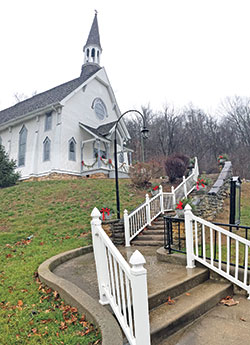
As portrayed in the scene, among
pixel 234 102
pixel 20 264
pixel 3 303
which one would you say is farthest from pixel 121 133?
pixel 234 102

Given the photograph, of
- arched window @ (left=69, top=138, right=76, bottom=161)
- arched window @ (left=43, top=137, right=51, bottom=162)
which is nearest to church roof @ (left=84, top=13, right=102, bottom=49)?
arched window @ (left=69, top=138, right=76, bottom=161)

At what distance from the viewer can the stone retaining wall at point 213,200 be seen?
854cm

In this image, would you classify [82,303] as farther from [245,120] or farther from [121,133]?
[245,120]

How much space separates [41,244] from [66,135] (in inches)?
468

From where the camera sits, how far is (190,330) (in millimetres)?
2955

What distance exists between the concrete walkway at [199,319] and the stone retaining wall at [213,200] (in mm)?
3620

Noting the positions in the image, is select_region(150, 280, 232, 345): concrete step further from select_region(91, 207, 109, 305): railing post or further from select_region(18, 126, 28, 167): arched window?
select_region(18, 126, 28, 167): arched window

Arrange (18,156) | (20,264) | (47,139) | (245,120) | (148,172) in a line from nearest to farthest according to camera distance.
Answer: (20,264), (148,172), (47,139), (18,156), (245,120)

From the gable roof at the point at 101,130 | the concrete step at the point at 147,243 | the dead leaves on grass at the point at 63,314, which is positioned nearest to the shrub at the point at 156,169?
the gable roof at the point at 101,130

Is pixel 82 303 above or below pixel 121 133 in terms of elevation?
below

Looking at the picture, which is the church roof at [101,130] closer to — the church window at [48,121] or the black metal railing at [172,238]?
the church window at [48,121]

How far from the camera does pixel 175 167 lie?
14414 mm

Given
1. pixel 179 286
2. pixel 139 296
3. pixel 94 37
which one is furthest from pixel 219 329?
pixel 94 37

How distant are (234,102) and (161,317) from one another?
123 ft
